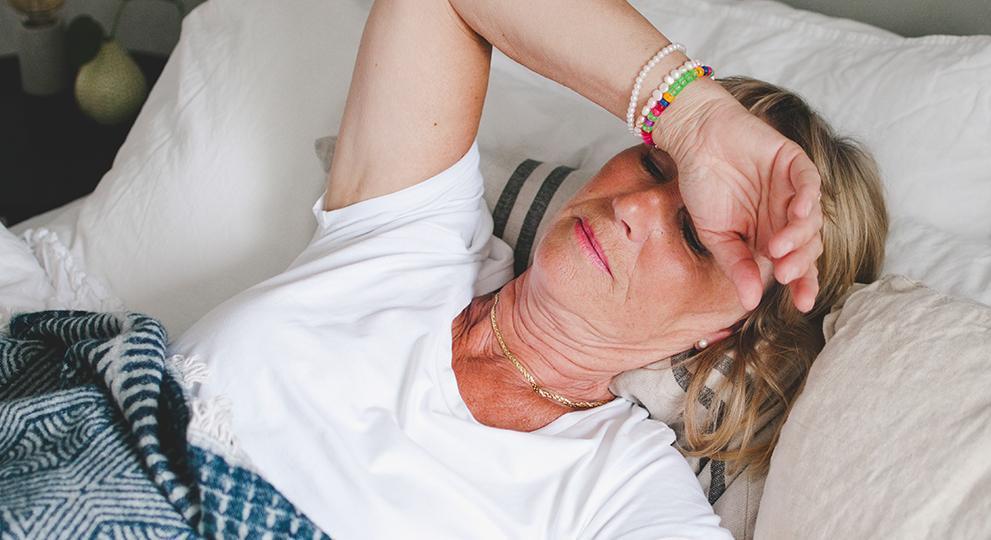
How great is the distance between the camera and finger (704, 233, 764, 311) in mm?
871

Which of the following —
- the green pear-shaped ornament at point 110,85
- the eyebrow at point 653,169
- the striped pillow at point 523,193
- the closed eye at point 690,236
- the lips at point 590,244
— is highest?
the eyebrow at point 653,169

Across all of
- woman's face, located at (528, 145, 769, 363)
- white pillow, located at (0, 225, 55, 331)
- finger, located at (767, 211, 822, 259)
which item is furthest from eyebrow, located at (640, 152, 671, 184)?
white pillow, located at (0, 225, 55, 331)

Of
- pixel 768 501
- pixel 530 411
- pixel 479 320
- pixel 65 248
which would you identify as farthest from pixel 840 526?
pixel 65 248

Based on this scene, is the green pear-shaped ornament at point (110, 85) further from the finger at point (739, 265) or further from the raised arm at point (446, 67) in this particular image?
the finger at point (739, 265)

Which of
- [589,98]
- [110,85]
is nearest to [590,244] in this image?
[589,98]

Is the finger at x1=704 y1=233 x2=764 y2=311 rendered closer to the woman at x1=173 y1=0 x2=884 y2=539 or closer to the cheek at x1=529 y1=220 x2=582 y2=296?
the woman at x1=173 y1=0 x2=884 y2=539

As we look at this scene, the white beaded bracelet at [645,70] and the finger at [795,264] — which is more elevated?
the white beaded bracelet at [645,70]

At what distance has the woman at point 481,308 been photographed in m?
1.00

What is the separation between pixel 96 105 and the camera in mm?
2086

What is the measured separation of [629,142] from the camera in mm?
1412

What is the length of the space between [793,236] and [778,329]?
38cm

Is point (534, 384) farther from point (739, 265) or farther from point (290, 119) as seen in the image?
point (290, 119)

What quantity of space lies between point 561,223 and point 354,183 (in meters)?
0.28

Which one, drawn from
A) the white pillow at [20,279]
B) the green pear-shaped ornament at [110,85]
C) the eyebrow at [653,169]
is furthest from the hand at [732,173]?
the green pear-shaped ornament at [110,85]
